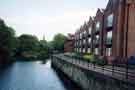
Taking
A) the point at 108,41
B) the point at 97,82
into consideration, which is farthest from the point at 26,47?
the point at 97,82

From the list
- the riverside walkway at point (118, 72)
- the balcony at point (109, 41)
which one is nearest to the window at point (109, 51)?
the balcony at point (109, 41)

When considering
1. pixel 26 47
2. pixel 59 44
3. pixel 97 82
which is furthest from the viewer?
pixel 59 44

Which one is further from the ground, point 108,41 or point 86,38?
point 86,38

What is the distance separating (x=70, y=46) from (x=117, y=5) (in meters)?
50.2

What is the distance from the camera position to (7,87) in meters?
20.4

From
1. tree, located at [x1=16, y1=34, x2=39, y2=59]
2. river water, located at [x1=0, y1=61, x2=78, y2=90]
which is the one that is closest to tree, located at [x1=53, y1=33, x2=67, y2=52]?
tree, located at [x1=16, y1=34, x2=39, y2=59]

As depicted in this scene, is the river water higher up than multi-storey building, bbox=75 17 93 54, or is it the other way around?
multi-storey building, bbox=75 17 93 54

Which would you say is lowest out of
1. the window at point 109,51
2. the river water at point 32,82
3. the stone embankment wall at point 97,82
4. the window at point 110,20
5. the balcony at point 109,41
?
the river water at point 32,82

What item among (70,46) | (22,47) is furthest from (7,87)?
(22,47)

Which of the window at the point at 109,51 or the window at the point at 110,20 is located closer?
the window at the point at 110,20

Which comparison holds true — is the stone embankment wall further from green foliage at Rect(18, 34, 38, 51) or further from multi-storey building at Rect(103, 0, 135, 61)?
green foliage at Rect(18, 34, 38, 51)

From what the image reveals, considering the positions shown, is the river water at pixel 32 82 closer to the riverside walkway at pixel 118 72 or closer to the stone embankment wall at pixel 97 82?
the stone embankment wall at pixel 97 82

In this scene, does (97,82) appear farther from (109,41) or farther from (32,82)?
(109,41)

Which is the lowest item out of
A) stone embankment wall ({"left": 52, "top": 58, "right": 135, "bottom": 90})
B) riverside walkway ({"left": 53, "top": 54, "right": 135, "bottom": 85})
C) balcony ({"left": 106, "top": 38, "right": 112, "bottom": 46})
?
stone embankment wall ({"left": 52, "top": 58, "right": 135, "bottom": 90})
